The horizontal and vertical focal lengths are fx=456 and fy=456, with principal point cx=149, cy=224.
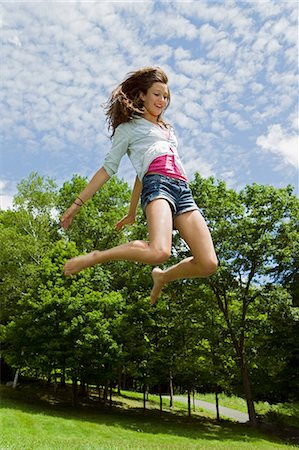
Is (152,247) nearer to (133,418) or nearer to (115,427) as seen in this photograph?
(115,427)

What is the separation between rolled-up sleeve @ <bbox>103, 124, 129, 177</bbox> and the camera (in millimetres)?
3414

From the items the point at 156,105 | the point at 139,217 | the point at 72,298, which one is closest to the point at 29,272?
the point at 72,298

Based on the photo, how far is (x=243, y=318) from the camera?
75.0ft

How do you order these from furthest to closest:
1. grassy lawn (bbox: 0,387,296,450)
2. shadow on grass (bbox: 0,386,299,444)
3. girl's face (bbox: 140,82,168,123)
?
shadow on grass (bbox: 0,386,299,444) < grassy lawn (bbox: 0,387,296,450) < girl's face (bbox: 140,82,168,123)

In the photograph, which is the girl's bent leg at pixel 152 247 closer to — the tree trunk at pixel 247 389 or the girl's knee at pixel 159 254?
the girl's knee at pixel 159 254

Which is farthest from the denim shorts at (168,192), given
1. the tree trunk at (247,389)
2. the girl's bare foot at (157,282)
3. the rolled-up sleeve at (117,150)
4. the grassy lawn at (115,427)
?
the tree trunk at (247,389)

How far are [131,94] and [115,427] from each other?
61.5 ft

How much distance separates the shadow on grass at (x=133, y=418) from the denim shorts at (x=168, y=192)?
59.7ft

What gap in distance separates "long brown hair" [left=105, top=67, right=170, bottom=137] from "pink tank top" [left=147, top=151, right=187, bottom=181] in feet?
1.66

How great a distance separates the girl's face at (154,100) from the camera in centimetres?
358

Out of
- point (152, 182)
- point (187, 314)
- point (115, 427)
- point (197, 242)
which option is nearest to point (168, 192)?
point (152, 182)

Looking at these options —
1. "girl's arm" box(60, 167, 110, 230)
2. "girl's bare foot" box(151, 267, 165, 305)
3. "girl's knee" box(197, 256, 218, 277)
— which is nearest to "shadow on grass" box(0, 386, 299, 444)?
"girl's bare foot" box(151, 267, 165, 305)

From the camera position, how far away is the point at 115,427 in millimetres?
19609

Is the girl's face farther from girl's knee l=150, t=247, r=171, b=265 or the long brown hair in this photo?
girl's knee l=150, t=247, r=171, b=265
